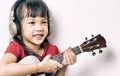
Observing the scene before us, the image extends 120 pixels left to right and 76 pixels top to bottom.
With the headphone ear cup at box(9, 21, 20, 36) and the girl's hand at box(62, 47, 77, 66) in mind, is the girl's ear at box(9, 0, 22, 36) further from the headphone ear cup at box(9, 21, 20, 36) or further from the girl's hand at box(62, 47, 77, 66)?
the girl's hand at box(62, 47, 77, 66)

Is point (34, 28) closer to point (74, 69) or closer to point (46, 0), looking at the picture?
point (46, 0)

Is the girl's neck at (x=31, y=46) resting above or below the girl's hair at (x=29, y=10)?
below

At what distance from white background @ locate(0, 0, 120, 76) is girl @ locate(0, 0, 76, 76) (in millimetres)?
108

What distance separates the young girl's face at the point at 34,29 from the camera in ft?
4.51

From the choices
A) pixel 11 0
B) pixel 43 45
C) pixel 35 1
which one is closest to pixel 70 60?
pixel 43 45

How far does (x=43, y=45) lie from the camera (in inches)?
58.5

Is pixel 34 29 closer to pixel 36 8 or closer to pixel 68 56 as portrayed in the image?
pixel 36 8

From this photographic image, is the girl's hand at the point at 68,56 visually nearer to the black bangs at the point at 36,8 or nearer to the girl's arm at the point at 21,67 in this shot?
the girl's arm at the point at 21,67

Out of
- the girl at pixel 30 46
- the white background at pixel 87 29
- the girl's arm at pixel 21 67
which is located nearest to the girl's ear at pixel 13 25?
the girl at pixel 30 46

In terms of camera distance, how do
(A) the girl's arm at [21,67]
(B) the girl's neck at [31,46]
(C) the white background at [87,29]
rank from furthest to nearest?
(C) the white background at [87,29] → (B) the girl's neck at [31,46] → (A) the girl's arm at [21,67]

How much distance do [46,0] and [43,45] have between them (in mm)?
230

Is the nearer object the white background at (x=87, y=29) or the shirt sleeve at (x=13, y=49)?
the shirt sleeve at (x=13, y=49)

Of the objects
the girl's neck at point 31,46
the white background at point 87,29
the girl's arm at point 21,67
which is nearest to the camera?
the girl's arm at point 21,67

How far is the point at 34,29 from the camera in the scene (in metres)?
1.38
